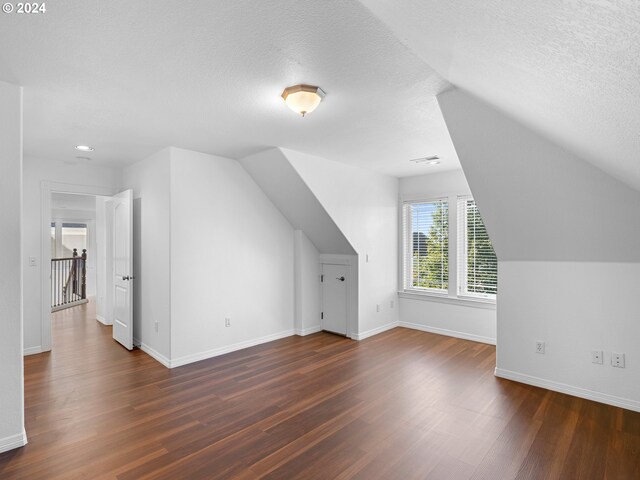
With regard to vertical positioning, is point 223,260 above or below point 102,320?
above

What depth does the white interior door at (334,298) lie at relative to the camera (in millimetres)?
5012

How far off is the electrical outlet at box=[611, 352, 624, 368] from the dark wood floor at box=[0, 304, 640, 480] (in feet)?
1.23

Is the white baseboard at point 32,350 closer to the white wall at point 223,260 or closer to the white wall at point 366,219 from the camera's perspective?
the white wall at point 223,260

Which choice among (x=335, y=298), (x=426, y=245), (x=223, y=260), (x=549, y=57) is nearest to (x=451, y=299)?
(x=426, y=245)

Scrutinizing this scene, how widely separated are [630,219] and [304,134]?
287cm

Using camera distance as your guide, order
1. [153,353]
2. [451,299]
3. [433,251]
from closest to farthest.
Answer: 1. [153,353]
2. [451,299]
3. [433,251]

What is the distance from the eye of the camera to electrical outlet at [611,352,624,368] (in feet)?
9.68

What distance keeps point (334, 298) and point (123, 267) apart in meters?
2.93

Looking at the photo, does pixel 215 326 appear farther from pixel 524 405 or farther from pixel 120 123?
pixel 524 405

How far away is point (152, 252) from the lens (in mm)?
4172

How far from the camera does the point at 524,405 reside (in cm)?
293

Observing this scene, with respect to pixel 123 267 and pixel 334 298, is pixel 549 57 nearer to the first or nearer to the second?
pixel 334 298

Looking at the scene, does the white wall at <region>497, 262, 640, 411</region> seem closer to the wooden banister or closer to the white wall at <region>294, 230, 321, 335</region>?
the white wall at <region>294, 230, 321, 335</region>

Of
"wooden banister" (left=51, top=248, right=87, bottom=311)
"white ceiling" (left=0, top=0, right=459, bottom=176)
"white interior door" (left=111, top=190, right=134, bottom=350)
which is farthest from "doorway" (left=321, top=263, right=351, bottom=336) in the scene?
"wooden banister" (left=51, top=248, right=87, bottom=311)
